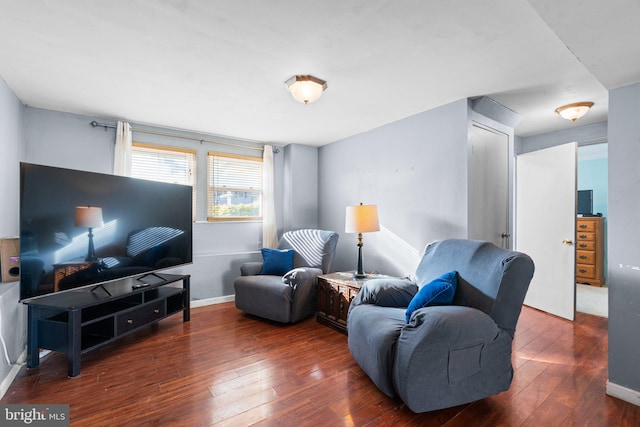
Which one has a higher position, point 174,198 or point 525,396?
point 174,198

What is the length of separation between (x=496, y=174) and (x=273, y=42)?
2.67m

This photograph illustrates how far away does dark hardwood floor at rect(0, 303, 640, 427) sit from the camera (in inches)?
68.6

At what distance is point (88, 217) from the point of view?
244 cm

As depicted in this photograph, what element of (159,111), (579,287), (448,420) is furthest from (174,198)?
(579,287)

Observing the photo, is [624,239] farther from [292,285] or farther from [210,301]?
[210,301]

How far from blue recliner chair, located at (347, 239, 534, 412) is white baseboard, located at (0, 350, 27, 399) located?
242 centimetres

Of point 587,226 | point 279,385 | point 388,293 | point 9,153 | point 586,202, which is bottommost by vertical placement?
point 279,385

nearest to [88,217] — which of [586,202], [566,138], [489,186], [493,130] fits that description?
[489,186]

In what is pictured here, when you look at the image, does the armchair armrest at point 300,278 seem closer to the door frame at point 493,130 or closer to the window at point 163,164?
the window at point 163,164

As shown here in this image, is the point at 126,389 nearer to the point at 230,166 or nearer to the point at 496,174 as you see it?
the point at 230,166

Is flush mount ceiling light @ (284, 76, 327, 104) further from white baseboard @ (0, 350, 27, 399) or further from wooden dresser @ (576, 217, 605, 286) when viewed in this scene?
wooden dresser @ (576, 217, 605, 286)

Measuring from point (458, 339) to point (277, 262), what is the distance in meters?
2.49

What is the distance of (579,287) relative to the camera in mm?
4730

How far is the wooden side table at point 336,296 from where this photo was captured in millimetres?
2977
